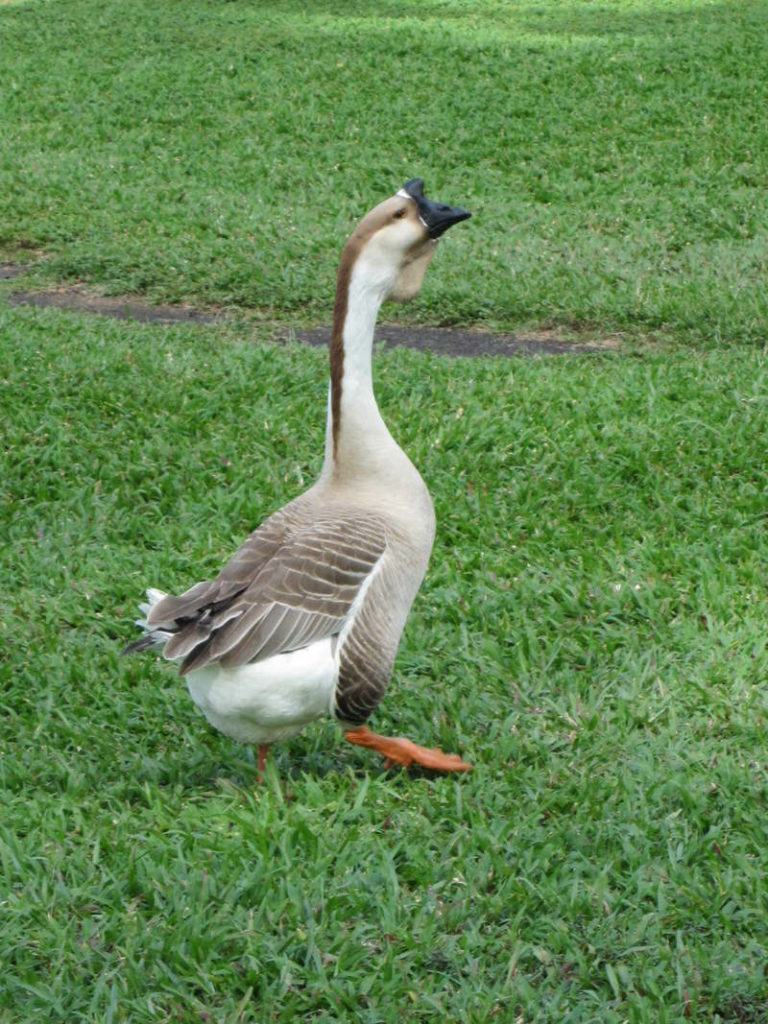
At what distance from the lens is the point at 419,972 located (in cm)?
300

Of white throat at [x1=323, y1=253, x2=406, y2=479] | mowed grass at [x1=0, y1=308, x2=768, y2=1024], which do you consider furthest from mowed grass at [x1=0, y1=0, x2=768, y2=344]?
white throat at [x1=323, y1=253, x2=406, y2=479]

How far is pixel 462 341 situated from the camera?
823cm

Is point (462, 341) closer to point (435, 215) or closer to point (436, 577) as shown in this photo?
point (436, 577)

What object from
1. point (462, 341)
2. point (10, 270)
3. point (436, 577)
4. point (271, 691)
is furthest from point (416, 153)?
point (271, 691)

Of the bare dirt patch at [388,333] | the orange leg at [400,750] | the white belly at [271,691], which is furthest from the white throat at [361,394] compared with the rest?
the bare dirt patch at [388,333]

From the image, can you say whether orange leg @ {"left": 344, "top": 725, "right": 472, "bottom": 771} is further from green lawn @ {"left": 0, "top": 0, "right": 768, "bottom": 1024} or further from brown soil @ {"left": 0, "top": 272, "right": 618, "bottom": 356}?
brown soil @ {"left": 0, "top": 272, "right": 618, "bottom": 356}

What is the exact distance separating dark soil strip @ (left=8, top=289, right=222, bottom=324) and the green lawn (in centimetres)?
20

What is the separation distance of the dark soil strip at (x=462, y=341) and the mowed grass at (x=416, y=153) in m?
0.20

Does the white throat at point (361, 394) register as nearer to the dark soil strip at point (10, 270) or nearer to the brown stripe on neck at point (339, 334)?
the brown stripe on neck at point (339, 334)

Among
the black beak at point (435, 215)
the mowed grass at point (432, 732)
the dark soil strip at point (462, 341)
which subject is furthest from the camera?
the dark soil strip at point (462, 341)

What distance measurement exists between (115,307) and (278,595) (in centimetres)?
593

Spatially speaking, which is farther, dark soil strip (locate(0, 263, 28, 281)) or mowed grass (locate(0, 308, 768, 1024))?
dark soil strip (locate(0, 263, 28, 281))

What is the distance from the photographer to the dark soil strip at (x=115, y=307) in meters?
8.78

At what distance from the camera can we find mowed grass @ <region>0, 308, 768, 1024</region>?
2.99m
